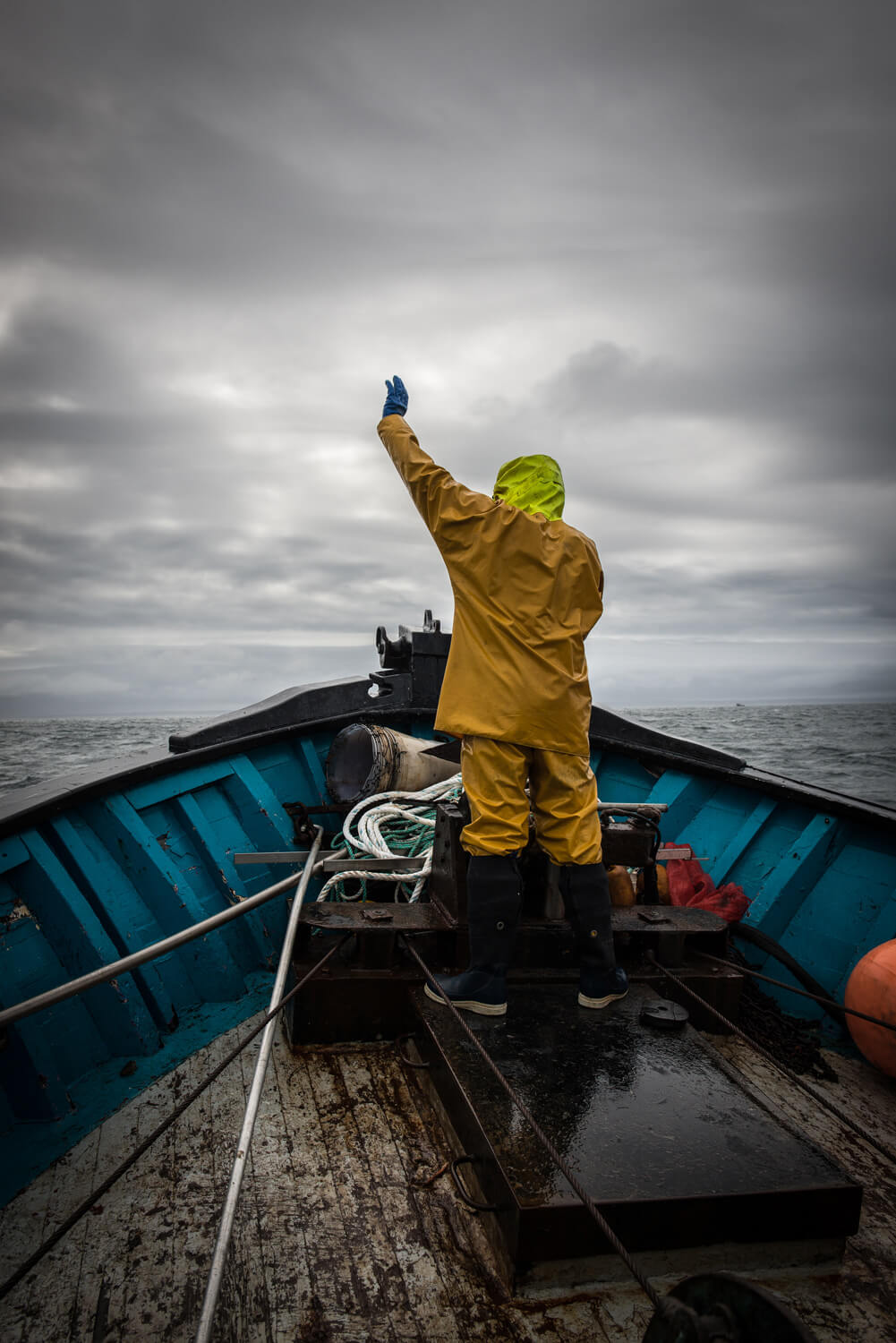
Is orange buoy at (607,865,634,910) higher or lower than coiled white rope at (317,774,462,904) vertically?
lower

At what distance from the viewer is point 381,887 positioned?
331 cm

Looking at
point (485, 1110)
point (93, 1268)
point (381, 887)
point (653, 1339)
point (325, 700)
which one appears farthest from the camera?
point (325, 700)

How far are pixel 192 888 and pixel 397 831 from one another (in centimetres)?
97

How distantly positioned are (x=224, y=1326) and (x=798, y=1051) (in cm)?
205

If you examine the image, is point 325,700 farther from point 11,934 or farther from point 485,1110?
point 485,1110

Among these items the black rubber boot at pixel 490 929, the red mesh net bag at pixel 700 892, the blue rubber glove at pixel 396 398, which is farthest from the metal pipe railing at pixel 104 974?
the red mesh net bag at pixel 700 892

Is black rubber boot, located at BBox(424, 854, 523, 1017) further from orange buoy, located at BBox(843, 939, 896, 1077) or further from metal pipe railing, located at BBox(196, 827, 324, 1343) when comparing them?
orange buoy, located at BBox(843, 939, 896, 1077)

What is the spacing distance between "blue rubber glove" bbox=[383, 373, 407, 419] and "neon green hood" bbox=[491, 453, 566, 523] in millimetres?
546

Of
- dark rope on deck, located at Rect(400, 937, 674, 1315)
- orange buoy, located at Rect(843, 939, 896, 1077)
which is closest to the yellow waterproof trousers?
dark rope on deck, located at Rect(400, 937, 674, 1315)

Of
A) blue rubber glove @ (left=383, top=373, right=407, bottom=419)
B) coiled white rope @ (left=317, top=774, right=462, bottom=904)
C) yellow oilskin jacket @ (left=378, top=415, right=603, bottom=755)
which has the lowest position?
coiled white rope @ (left=317, top=774, right=462, bottom=904)

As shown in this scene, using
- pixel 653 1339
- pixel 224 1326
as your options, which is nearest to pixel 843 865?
pixel 653 1339

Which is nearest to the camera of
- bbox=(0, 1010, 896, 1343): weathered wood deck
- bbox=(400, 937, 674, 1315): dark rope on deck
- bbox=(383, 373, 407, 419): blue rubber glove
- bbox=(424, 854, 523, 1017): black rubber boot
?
bbox=(400, 937, 674, 1315): dark rope on deck

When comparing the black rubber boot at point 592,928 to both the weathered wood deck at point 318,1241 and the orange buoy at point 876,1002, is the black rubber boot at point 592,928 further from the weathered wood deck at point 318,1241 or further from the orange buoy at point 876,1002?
the orange buoy at point 876,1002

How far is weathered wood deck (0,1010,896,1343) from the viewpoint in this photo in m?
1.56
